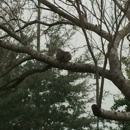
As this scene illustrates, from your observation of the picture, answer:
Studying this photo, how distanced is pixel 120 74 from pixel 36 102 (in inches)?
312

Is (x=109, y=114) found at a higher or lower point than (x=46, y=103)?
lower

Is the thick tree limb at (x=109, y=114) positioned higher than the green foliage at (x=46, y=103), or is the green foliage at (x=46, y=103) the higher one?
the green foliage at (x=46, y=103)

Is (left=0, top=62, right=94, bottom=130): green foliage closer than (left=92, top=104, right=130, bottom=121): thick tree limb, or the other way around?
(left=92, top=104, right=130, bottom=121): thick tree limb

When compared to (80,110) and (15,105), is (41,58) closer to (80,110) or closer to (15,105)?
(15,105)

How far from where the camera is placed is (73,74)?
42.1 ft

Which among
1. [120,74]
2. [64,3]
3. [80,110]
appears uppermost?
[80,110]

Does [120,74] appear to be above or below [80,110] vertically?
below

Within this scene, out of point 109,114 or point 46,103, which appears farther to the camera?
point 46,103

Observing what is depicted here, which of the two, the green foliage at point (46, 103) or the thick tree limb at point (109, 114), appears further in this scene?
the green foliage at point (46, 103)

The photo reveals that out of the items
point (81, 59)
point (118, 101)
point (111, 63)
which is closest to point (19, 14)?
point (111, 63)

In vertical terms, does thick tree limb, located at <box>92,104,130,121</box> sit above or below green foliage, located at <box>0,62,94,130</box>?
below

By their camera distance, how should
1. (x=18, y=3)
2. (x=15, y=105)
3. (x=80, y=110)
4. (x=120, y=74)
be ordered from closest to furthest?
1. (x=120, y=74)
2. (x=18, y=3)
3. (x=15, y=105)
4. (x=80, y=110)

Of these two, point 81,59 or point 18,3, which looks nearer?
point 18,3

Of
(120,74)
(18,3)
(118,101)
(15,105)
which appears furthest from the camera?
(15,105)
